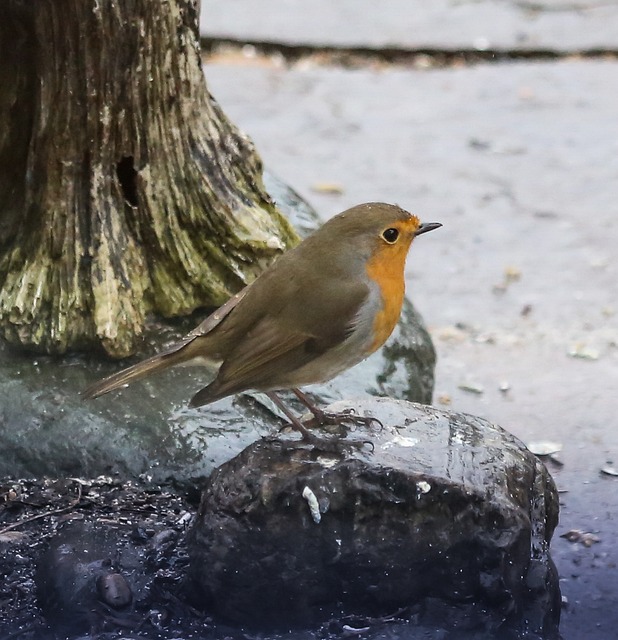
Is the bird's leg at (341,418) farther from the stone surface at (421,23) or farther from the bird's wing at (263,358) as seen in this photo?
the stone surface at (421,23)

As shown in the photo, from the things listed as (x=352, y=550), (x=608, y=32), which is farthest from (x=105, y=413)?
(x=608, y=32)

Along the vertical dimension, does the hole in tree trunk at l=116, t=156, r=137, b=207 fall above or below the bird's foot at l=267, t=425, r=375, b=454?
above

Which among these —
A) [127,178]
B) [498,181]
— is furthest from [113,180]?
[498,181]

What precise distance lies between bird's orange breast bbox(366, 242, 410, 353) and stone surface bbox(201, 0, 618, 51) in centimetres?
654

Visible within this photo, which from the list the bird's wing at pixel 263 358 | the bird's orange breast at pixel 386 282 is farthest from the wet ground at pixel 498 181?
the bird's wing at pixel 263 358

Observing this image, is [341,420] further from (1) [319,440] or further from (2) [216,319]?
(2) [216,319]

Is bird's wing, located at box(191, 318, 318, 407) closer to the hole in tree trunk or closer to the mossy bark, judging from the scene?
the mossy bark

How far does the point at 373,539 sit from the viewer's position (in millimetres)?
3508

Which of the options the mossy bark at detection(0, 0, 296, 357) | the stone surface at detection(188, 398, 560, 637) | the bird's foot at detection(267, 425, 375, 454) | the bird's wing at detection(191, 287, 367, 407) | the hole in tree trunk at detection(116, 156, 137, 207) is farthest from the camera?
the hole in tree trunk at detection(116, 156, 137, 207)

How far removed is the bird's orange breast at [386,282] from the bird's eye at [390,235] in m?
0.02

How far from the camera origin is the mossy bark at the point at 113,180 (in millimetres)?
4223

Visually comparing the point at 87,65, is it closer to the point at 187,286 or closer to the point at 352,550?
the point at 187,286

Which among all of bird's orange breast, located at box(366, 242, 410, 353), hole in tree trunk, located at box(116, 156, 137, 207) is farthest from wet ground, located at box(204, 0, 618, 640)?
hole in tree trunk, located at box(116, 156, 137, 207)

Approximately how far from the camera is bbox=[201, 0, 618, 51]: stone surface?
33.3 feet
